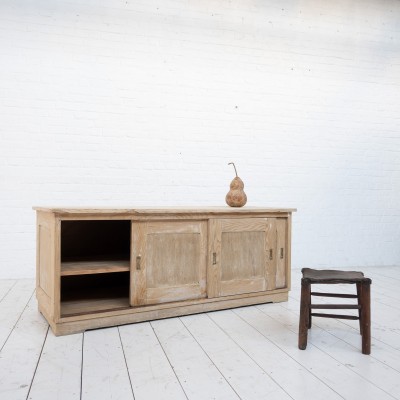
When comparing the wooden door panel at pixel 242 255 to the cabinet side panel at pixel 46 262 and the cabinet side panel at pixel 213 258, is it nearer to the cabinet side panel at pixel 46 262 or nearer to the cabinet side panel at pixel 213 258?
the cabinet side panel at pixel 213 258

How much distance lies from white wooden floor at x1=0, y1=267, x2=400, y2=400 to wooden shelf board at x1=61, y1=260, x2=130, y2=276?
369mm

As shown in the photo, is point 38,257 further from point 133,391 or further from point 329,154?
point 329,154

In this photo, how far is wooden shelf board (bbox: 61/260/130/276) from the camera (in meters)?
2.42

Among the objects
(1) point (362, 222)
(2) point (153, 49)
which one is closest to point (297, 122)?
(1) point (362, 222)

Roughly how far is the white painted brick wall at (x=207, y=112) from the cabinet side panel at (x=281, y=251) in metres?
1.36

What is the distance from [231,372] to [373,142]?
13.2ft

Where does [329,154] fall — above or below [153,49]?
below

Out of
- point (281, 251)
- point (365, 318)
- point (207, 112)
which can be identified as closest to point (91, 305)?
point (281, 251)

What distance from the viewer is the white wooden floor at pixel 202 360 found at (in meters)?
1.72

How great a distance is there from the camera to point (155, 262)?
266 centimetres

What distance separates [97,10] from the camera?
4.03 meters

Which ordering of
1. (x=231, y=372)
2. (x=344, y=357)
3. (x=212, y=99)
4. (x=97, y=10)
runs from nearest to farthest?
1. (x=231, y=372)
2. (x=344, y=357)
3. (x=97, y=10)
4. (x=212, y=99)

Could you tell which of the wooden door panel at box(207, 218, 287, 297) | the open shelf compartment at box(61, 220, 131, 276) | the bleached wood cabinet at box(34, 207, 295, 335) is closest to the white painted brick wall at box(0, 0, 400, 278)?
the open shelf compartment at box(61, 220, 131, 276)

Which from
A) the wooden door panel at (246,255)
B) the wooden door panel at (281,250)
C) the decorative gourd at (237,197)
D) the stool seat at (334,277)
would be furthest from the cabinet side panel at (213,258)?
the stool seat at (334,277)
